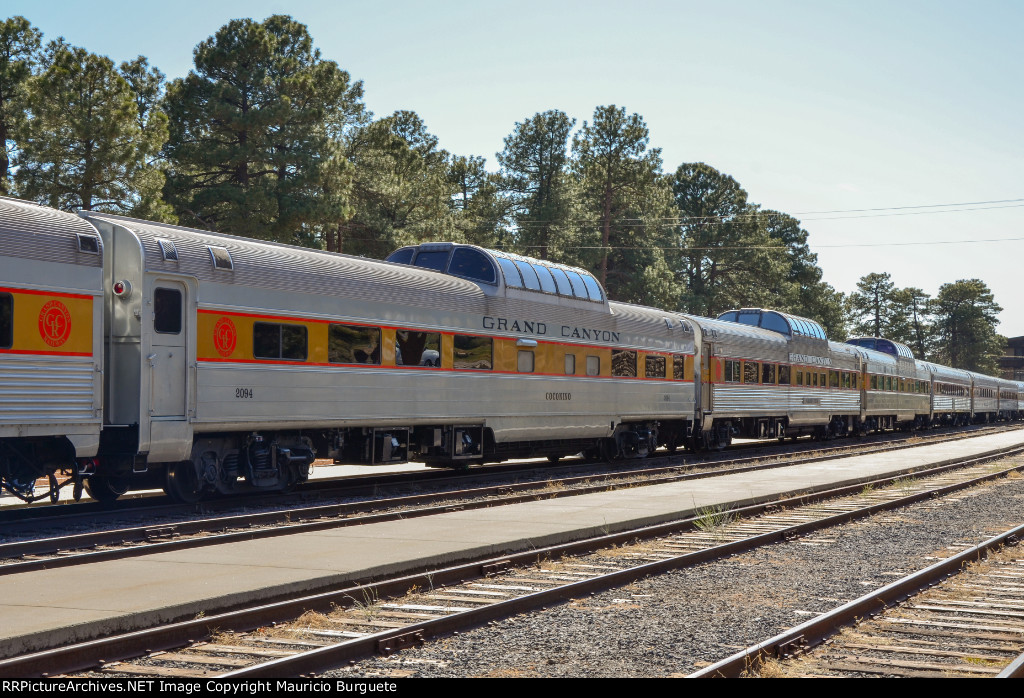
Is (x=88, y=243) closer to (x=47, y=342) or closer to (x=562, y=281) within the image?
(x=47, y=342)

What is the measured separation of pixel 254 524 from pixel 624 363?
499 inches

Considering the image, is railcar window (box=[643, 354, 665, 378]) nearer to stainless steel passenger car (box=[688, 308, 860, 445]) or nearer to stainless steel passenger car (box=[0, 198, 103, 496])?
stainless steel passenger car (box=[688, 308, 860, 445])

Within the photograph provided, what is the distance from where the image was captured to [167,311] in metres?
→ 13.8

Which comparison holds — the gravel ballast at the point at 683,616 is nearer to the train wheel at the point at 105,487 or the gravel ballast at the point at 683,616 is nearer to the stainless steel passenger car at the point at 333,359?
the stainless steel passenger car at the point at 333,359

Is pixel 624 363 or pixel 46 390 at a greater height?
pixel 624 363

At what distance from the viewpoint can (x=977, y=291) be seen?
137 m

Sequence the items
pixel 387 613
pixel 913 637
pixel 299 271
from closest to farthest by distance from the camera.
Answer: pixel 913 637
pixel 387 613
pixel 299 271

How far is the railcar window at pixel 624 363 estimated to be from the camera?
78.6 ft

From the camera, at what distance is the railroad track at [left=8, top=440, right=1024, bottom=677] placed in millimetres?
6578

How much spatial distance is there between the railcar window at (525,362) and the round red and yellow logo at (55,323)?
975 centimetres

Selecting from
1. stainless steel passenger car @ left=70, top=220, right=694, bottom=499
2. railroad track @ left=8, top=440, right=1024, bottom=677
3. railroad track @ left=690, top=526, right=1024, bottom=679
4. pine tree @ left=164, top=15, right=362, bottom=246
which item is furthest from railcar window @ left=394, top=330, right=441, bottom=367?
pine tree @ left=164, top=15, right=362, bottom=246

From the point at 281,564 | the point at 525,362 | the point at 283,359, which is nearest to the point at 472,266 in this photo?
the point at 525,362

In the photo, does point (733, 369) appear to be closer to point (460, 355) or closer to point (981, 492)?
point (981, 492)

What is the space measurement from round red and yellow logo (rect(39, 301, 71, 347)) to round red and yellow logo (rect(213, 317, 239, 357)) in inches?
84.7
